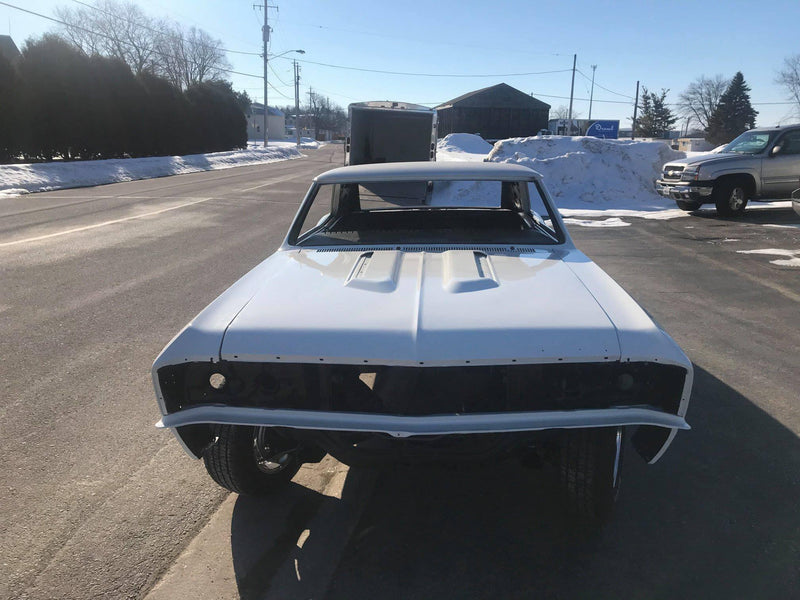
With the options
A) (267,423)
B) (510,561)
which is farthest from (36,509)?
(510,561)

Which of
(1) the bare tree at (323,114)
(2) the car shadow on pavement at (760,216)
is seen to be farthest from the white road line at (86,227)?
(1) the bare tree at (323,114)

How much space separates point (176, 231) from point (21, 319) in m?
→ 5.56

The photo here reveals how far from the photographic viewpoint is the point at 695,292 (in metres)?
7.12

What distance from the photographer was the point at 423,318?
94.4 inches

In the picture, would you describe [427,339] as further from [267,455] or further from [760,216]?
[760,216]

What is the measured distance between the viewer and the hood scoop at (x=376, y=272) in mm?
2824

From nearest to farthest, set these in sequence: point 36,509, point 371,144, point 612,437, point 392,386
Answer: point 392,386 < point 612,437 < point 36,509 < point 371,144

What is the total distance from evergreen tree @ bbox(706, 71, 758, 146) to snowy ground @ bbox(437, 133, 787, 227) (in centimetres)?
5681

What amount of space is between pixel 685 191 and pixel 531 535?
523 inches

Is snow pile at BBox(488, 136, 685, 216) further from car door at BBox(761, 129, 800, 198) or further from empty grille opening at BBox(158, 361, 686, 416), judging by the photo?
empty grille opening at BBox(158, 361, 686, 416)

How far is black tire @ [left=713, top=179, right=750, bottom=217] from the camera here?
13.6m

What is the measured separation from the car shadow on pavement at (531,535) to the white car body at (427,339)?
492 millimetres

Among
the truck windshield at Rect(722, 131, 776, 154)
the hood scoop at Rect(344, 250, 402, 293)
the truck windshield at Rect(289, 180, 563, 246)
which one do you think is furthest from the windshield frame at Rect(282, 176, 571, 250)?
the truck windshield at Rect(722, 131, 776, 154)

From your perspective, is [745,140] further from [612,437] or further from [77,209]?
[77,209]
